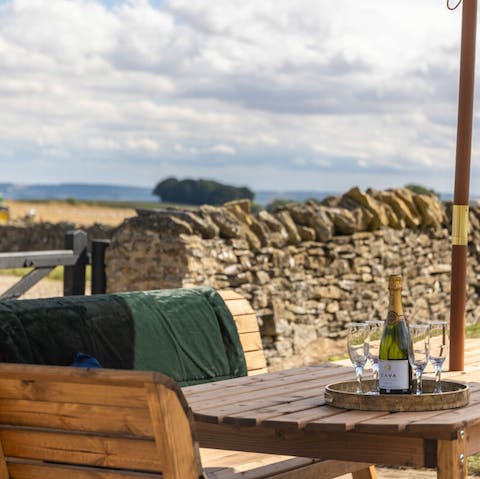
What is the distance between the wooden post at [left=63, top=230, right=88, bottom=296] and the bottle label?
14.4 ft

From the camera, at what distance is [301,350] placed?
812 cm

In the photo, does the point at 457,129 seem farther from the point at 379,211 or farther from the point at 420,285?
the point at 420,285

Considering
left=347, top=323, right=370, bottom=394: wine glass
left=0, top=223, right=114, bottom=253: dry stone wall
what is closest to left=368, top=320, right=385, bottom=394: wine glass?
left=347, top=323, right=370, bottom=394: wine glass

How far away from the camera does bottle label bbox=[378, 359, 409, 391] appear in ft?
9.36

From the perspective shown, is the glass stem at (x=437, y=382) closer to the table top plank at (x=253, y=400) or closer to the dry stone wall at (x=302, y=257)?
the table top plank at (x=253, y=400)

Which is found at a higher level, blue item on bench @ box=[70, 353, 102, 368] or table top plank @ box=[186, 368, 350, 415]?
blue item on bench @ box=[70, 353, 102, 368]

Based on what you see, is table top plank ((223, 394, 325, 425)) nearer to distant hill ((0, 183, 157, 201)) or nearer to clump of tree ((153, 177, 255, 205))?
clump of tree ((153, 177, 255, 205))

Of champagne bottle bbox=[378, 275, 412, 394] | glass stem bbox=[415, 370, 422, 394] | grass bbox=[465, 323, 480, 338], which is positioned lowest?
grass bbox=[465, 323, 480, 338]

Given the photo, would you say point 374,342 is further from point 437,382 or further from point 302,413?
point 302,413

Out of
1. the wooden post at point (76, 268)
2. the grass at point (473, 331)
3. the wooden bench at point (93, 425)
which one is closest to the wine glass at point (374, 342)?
the wooden bench at point (93, 425)

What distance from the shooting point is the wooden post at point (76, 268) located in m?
7.01

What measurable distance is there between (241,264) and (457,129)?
386 cm

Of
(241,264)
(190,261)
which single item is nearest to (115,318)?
(190,261)

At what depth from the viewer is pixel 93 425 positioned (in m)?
2.43
